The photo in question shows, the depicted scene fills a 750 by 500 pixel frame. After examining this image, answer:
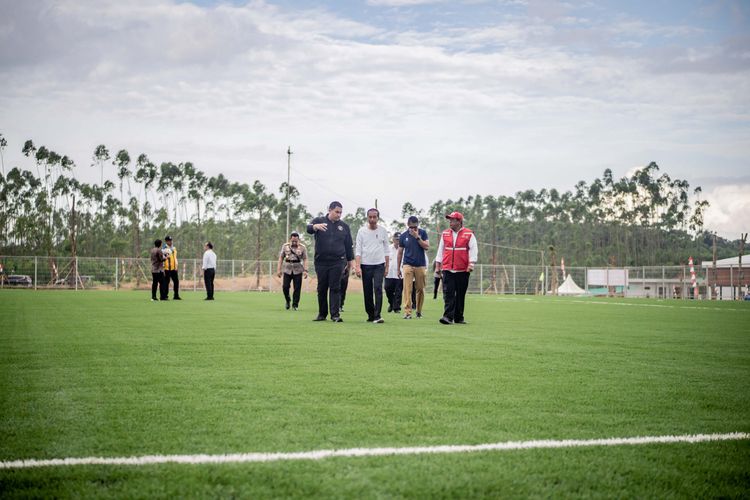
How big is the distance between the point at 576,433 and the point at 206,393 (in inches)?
110

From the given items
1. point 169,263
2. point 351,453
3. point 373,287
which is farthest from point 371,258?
point 169,263

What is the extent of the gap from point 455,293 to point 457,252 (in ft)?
2.63

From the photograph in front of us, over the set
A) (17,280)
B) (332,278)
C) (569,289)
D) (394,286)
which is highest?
(332,278)

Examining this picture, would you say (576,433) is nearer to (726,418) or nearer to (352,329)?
(726,418)

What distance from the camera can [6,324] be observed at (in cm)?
1275

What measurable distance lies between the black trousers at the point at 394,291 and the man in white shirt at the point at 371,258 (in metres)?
4.67

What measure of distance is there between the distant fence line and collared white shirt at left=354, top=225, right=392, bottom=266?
1146 inches

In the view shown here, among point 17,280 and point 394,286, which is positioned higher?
point 394,286

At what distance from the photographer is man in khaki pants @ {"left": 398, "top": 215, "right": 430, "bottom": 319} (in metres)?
16.3

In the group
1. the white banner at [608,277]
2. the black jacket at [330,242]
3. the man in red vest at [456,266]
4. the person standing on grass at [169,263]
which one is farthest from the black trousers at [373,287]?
the white banner at [608,277]

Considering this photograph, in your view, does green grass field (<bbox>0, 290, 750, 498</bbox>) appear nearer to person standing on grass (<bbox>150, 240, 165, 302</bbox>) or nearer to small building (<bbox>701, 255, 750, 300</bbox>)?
person standing on grass (<bbox>150, 240, 165, 302</bbox>)

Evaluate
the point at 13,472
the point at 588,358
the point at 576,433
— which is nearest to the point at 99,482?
the point at 13,472

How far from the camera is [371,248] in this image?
1464 cm

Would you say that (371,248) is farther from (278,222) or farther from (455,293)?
(278,222)
